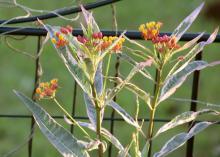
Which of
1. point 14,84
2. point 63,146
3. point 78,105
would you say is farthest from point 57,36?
point 14,84

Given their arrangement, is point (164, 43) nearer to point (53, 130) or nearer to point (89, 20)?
point (89, 20)

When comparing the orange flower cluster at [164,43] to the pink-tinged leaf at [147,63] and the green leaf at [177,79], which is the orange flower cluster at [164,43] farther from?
the green leaf at [177,79]

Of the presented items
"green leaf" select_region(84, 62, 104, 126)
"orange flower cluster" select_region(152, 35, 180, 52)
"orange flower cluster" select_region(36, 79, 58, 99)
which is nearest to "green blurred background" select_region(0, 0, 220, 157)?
"green leaf" select_region(84, 62, 104, 126)

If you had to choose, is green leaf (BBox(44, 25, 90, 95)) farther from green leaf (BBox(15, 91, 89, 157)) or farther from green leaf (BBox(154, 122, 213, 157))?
green leaf (BBox(154, 122, 213, 157))

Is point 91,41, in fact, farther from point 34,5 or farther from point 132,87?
point 34,5

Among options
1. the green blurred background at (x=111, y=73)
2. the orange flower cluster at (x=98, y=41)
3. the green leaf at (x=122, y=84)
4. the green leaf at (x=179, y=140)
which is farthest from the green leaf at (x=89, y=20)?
the green blurred background at (x=111, y=73)

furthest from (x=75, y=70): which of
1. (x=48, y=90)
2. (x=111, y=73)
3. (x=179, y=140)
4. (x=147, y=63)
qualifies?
(x=111, y=73)
